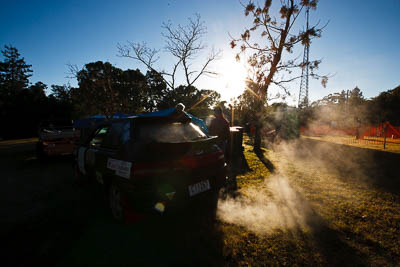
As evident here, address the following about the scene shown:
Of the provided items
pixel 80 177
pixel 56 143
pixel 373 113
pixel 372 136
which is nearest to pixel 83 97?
pixel 56 143

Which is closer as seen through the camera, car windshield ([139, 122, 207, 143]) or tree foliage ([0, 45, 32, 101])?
car windshield ([139, 122, 207, 143])

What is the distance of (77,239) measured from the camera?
7.93 feet

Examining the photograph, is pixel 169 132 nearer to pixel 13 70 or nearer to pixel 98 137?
pixel 98 137

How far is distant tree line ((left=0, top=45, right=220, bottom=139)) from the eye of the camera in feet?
43.7

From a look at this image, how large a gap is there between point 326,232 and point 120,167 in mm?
2959

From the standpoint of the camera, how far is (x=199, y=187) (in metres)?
2.56

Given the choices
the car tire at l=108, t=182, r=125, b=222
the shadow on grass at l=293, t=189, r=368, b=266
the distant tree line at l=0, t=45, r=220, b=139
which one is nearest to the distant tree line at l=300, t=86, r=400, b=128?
the distant tree line at l=0, t=45, r=220, b=139

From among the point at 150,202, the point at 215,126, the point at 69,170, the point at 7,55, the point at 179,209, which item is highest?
the point at 7,55

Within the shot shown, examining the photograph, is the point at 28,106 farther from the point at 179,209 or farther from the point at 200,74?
the point at 179,209

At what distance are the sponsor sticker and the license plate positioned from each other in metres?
0.84

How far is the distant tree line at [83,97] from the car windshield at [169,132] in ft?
29.3

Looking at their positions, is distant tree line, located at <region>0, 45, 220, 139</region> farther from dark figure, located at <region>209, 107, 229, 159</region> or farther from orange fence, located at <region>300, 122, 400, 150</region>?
orange fence, located at <region>300, 122, 400, 150</region>

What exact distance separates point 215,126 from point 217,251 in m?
4.01

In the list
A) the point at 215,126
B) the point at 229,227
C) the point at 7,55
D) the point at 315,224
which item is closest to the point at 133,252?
the point at 229,227
